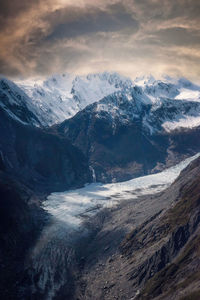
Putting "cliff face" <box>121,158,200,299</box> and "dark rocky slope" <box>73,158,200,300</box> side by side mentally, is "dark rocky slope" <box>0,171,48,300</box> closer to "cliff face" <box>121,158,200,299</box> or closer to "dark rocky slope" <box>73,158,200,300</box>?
"dark rocky slope" <box>73,158,200,300</box>

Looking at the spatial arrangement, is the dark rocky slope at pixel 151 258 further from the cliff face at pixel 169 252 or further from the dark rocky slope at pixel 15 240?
the dark rocky slope at pixel 15 240

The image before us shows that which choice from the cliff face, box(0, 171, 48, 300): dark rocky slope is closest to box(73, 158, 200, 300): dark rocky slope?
the cliff face

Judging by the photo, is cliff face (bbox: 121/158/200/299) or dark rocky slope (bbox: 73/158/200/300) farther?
dark rocky slope (bbox: 73/158/200/300)

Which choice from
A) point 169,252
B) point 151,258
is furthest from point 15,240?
point 169,252

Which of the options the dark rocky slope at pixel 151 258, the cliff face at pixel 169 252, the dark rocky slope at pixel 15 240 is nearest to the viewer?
the cliff face at pixel 169 252

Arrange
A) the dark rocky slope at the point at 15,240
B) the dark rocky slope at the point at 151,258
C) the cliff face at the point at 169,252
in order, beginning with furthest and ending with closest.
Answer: the dark rocky slope at the point at 15,240 → the dark rocky slope at the point at 151,258 → the cliff face at the point at 169,252

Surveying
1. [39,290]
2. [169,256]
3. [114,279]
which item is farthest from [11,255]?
[169,256]

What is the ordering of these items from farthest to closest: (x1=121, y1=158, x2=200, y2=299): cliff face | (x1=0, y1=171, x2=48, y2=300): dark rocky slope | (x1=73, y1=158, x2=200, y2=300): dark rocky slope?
(x1=0, y1=171, x2=48, y2=300): dark rocky slope < (x1=73, y1=158, x2=200, y2=300): dark rocky slope < (x1=121, y1=158, x2=200, y2=299): cliff face

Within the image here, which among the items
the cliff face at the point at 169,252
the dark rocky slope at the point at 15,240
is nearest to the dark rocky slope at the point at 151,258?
the cliff face at the point at 169,252

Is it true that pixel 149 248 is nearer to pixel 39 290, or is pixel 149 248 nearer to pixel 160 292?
pixel 160 292
